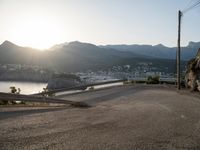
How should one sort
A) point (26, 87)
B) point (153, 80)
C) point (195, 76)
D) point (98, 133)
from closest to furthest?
1. point (98, 133)
2. point (195, 76)
3. point (153, 80)
4. point (26, 87)

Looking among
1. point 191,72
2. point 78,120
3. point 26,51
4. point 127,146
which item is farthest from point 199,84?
point 26,51

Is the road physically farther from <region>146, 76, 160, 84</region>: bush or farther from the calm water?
the calm water

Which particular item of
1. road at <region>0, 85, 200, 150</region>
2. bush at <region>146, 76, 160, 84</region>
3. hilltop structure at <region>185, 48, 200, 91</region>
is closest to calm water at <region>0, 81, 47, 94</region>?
bush at <region>146, 76, 160, 84</region>

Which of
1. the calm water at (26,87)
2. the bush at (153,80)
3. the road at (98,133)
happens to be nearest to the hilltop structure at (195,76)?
the bush at (153,80)

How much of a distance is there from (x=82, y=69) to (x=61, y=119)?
153 meters

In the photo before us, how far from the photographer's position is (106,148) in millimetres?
6438

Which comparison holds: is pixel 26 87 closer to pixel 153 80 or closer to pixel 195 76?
pixel 153 80

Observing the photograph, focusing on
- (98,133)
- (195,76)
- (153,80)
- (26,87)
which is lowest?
(26,87)

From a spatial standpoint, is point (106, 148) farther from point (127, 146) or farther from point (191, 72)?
point (191, 72)

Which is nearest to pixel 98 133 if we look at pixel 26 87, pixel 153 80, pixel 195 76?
pixel 195 76

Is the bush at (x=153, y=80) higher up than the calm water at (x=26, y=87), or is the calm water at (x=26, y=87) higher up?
the bush at (x=153, y=80)

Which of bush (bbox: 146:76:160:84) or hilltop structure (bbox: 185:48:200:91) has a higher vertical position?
hilltop structure (bbox: 185:48:200:91)

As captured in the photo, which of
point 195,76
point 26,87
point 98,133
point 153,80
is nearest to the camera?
point 98,133

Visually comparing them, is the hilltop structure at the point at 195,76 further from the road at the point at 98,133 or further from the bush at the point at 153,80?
the road at the point at 98,133
